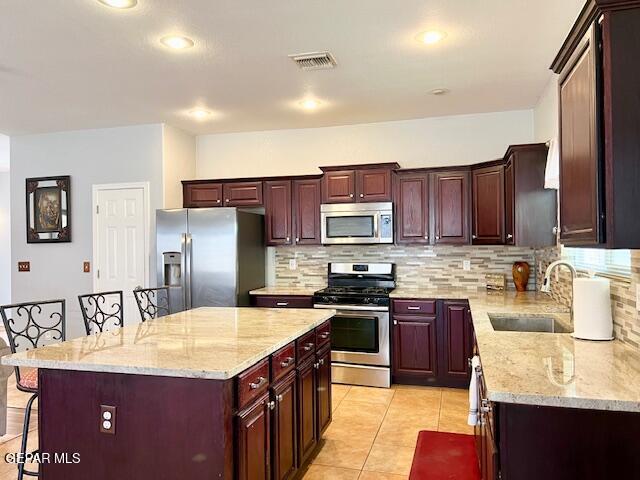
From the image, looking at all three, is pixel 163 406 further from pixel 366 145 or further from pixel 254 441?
pixel 366 145

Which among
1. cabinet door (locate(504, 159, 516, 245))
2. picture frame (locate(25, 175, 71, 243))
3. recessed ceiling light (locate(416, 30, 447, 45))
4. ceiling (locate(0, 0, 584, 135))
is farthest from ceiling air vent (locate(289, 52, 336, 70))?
picture frame (locate(25, 175, 71, 243))

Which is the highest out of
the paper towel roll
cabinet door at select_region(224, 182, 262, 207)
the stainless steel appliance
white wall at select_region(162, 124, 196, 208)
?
white wall at select_region(162, 124, 196, 208)

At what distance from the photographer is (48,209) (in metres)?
5.44

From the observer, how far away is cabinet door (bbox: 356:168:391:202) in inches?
186

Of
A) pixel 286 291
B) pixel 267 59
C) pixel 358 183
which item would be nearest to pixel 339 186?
pixel 358 183

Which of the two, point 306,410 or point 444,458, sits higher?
point 306,410

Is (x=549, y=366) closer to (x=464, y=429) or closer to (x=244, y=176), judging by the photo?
(x=464, y=429)

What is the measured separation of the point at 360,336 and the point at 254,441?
2537 mm

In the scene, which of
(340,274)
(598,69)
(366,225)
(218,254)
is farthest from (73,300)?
(598,69)

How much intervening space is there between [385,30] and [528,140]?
2.46 metres

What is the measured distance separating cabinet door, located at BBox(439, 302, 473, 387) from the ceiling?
6.32 ft

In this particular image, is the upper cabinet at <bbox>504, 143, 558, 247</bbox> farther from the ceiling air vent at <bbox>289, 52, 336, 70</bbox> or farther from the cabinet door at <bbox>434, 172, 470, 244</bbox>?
the ceiling air vent at <bbox>289, 52, 336, 70</bbox>

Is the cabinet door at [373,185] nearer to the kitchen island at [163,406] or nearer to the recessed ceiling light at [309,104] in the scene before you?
the recessed ceiling light at [309,104]

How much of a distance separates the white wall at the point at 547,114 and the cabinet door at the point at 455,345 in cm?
161
